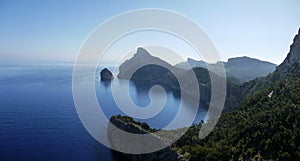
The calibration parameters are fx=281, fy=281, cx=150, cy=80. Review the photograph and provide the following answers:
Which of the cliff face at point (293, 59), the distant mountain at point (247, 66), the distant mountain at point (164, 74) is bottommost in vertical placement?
the cliff face at point (293, 59)

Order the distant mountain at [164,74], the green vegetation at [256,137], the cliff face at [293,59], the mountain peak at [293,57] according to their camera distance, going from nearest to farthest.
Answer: the green vegetation at [256,137] → the cliff face at [293,59] → the mountain peak at [293,57] → the distant mountain at [164,74]

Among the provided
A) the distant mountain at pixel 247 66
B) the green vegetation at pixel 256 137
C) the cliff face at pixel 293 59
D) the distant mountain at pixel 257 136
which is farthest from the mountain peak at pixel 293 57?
the distant mountain at pixel 247 66

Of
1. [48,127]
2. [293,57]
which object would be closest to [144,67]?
[293,57]

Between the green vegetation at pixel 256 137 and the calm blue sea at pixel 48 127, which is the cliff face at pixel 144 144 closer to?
the green vegetation at pixel 256 137

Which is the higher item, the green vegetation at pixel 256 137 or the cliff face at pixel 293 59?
the cliff face at pixel 293 59

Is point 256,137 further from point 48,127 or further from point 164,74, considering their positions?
point 164,74

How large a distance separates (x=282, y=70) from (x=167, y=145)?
3617 cm

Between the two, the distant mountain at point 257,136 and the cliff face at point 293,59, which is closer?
the distant mountain at point 257,136

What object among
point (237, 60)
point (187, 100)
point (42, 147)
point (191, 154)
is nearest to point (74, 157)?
point (42, 147)

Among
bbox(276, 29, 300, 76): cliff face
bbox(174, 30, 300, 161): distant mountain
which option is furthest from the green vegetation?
bbox(276, 29, 300, 76): cliff face

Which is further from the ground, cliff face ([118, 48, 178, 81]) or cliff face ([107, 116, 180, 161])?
cliff face ([118, 48, 178, 81])

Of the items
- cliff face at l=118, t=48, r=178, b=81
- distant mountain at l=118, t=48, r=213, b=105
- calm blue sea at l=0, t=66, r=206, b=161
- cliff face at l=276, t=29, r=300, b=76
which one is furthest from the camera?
cliff face at l=118, t=48, r=178, b=81

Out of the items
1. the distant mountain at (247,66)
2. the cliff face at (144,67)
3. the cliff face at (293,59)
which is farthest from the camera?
the distant mountain at (247,66)

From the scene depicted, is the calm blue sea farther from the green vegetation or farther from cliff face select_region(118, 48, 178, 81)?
cliff face select_region(118, 48, 178, 81)
